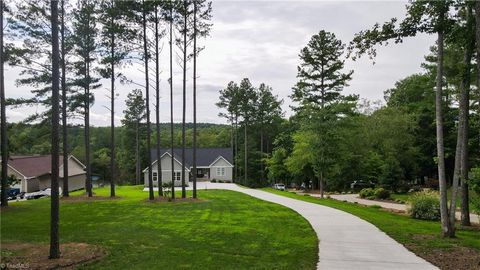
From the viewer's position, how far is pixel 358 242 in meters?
11.0

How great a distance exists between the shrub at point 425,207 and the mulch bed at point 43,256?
538 inches

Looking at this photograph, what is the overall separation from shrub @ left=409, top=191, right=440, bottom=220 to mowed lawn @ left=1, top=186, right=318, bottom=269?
5.37 meters

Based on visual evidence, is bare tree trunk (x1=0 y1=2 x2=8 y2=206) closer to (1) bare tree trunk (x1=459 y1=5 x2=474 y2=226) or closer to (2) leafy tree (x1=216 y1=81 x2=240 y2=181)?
(1) bare tree trunk (x1=459 y1=5 x2=474 y2=226)

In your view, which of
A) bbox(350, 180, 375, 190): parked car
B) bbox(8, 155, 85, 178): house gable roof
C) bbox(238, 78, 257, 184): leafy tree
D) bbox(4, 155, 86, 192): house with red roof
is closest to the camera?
bbox(4, 155, 86, 192): house with red roof

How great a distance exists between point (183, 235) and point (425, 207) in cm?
1111

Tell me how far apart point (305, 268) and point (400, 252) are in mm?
3112

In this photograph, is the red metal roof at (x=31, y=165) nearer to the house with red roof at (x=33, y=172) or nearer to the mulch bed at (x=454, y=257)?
the house with red roof at (x=33, y=172)

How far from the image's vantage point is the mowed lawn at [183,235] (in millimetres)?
8641

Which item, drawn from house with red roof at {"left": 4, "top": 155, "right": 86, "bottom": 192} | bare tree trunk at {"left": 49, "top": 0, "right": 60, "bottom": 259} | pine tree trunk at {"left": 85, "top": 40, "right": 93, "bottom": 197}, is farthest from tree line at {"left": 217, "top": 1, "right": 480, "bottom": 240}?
house with red roof at {"left": 4, "top": 155, "right": 86, "bottom": 192}

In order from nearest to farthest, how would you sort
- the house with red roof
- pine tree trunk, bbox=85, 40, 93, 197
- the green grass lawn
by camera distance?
the green grass lawn
pine tree trunk, bbox=85, 40, 93, 197
the house with red roof

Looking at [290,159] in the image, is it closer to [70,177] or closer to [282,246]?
[70,177]

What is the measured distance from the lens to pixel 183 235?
1190 cm

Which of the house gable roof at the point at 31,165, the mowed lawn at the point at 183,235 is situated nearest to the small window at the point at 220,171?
the house gable roof at the point at 31,165

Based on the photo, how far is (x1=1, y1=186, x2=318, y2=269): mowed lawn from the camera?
28.3 ft
